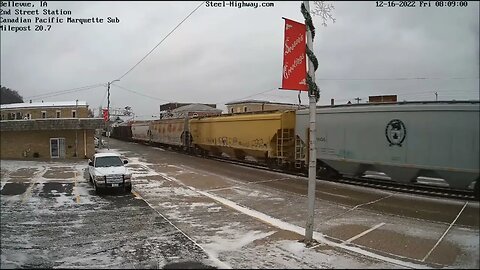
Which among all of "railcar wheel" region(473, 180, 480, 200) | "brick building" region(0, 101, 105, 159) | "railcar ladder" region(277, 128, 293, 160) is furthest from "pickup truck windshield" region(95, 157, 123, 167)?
"brick building" region(0, 101, 105, 159)

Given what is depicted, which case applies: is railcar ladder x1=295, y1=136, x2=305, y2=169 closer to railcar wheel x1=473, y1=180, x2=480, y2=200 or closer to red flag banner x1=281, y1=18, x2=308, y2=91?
railcar wheel x1=473, y1=180, x2=480, y2=200

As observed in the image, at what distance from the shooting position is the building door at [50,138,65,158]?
3169 centimetres

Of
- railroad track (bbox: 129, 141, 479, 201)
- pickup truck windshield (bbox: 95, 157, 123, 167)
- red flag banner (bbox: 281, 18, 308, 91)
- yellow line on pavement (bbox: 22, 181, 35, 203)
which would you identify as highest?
red flag banner (bbox: 281, 18, 308, 91)

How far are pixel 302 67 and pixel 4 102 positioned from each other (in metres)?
47.1

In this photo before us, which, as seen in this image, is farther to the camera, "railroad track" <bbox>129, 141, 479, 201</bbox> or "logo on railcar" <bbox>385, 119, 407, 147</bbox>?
"logo on railcar" <bbox>385, 119, 407, 147</bbox>

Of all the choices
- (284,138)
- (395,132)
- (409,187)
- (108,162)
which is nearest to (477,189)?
(395,132)

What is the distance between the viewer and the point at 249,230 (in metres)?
9.48

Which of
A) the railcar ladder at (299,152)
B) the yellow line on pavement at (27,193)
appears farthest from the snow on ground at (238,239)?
the railcar ladder at (299,152)

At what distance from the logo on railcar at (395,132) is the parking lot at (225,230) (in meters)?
1.90

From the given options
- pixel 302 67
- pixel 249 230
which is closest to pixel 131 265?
pixel 249 230

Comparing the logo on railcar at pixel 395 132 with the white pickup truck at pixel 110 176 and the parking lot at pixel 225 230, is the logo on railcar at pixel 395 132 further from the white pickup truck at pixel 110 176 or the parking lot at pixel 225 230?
the white pickup truck at pixel 110 176

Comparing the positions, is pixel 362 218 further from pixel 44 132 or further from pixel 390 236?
pixel 44 132

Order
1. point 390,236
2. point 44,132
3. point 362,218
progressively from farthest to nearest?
point 44,132, point 362,218, point 390,236

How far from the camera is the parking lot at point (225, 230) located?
7105mm
